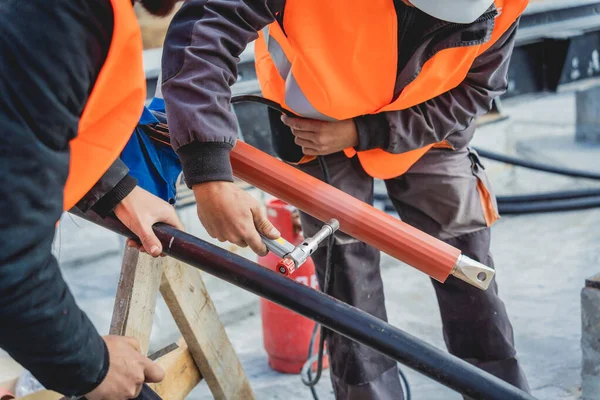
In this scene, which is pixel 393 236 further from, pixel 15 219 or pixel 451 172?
pixel 15 219

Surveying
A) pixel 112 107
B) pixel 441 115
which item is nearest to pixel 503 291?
pixel 441 115

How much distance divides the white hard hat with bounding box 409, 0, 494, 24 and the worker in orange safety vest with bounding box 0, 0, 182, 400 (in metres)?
0.72

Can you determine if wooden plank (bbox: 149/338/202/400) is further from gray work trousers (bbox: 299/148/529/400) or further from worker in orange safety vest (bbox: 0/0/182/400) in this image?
worker in orange safety vest (bbox: 0/0/182/400)

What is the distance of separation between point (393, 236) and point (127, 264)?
0.75 m

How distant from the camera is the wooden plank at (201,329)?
2135 millimetres

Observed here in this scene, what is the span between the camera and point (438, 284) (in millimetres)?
2225

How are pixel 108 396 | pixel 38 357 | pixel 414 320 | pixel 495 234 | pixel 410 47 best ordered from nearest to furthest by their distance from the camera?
pixel 38 357, pixel 108 396, pixel 410 47, pixel 414 320, pixel 495 234

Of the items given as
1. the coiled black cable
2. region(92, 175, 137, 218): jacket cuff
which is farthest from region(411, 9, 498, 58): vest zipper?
the coiled black cable

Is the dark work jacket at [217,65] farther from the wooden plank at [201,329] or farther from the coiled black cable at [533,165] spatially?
the coiled black cable at [533,165]

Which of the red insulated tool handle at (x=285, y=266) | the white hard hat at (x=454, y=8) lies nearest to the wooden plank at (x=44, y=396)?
the red insulated tool handle at (x=285, y=266)

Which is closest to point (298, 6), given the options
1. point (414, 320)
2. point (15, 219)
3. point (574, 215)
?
point (15, 219)

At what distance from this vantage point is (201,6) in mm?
1631

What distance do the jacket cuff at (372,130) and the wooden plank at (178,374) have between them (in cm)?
81

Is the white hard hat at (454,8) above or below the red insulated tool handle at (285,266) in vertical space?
above
